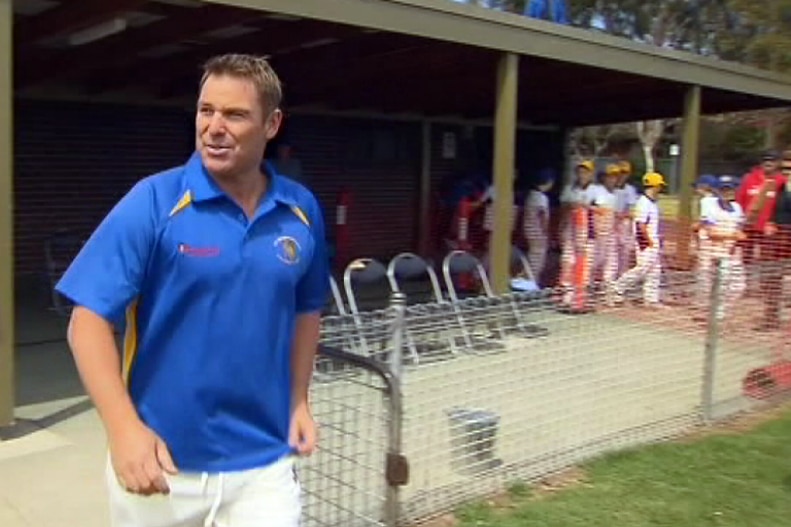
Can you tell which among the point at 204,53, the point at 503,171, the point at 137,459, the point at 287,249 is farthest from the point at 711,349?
the point at 204,53

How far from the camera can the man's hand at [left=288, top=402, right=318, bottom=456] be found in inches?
→ 89.3

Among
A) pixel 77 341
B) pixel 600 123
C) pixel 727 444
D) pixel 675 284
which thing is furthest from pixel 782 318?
pixel 600 123

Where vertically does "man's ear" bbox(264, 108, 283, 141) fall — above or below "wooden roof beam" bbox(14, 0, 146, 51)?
below

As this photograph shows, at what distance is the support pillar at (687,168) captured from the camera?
10906 mm

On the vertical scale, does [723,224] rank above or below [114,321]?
above

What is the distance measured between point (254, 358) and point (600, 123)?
49.1 ft

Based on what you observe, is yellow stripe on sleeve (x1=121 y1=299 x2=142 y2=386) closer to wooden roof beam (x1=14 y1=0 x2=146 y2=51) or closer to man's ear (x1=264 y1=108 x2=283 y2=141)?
man's ear (x1=264 y1=108 x2=283 y2=141)

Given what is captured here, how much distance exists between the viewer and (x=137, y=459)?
1.88 meters

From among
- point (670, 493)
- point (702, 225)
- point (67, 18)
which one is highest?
point (67, 18)

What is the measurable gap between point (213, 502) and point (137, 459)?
0.29 metres

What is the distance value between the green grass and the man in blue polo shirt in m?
2.22

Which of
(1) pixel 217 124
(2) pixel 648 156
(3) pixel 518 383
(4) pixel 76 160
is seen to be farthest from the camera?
(2) pixel 648 156

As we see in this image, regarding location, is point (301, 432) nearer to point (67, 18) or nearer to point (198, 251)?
point (198, 251)

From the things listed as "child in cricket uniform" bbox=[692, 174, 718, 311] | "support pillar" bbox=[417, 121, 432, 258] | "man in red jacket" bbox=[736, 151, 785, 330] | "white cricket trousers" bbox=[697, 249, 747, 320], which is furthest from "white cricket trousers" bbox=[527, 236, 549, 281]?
"white cricket trousers" bbox=[697, 249, 747, 320]
